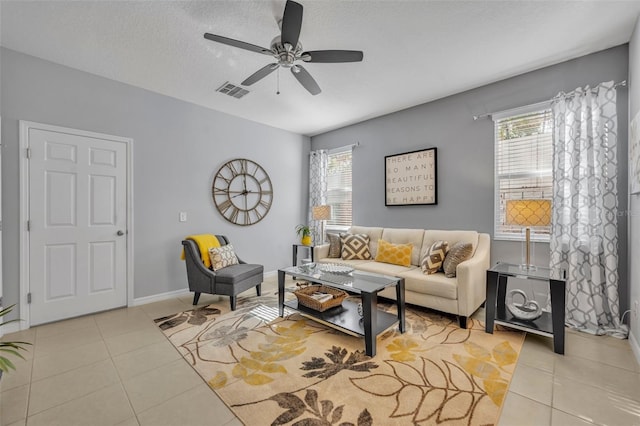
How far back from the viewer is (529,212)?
8.07 feet

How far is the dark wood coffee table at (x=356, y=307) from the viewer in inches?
87.6

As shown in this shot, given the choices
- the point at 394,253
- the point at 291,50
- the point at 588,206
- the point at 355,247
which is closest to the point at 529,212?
the point at 588,206

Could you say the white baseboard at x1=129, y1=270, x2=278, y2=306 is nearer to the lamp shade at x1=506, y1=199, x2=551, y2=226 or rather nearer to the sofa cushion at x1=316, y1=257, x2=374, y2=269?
the sofa cushion at x1=316, y1=257, x2=374, y2=269

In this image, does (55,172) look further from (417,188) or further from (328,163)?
(417,188)

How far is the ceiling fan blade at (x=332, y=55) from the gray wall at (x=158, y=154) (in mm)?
1929

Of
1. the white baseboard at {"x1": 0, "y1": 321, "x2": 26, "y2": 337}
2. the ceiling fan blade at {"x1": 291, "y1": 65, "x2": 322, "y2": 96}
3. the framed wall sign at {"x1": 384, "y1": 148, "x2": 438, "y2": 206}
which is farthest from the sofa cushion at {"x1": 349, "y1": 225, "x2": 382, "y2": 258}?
the white baseboard at {"x1": 0, "y1": 321, "x2": 26, "y2": 337}

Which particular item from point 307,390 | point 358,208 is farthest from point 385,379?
point 358,208

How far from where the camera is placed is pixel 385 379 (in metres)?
1.92

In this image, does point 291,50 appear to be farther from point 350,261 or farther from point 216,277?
point 350,261

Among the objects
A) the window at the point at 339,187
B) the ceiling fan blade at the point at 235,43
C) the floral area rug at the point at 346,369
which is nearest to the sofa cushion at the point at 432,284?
the floral area rug at the point at 346,369

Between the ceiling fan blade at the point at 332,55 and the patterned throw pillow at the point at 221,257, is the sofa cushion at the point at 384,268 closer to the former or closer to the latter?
the patterned throw pillow at the point at 221,257

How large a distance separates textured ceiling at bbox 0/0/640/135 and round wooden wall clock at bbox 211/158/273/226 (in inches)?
49.7

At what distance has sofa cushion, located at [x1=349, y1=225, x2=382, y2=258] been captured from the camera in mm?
4141

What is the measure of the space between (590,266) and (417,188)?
79.5 inches
